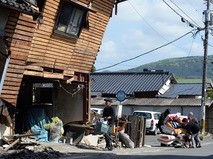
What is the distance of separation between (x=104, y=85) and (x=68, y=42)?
2999 centimetres

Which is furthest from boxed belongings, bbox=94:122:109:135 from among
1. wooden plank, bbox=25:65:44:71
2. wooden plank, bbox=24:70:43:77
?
wooden plank, bbox=25:65:44:71

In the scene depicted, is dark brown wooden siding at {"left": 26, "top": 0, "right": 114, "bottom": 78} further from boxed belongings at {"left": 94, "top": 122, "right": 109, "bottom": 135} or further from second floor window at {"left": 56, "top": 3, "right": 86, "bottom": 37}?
boxed belongings at {"left": 94, "top": 122, "right": 109, "bottom": 135}

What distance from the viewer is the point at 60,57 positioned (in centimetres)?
1711

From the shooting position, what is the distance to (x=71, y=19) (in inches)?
665

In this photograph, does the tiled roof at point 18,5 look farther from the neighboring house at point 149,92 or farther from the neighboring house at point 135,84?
the neighboring house at point 135,84

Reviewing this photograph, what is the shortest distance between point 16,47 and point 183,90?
3302 cm

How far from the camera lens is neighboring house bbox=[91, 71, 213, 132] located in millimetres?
37656

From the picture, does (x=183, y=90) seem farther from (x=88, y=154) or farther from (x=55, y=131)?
(x=88, y=154)

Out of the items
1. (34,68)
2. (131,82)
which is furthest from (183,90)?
(34,68)

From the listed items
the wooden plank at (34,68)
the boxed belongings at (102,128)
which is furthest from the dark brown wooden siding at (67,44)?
the boxed belongings at (102,128)

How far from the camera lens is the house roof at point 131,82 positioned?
44.1 metres

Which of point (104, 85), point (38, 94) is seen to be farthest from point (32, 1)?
point (104, 85)

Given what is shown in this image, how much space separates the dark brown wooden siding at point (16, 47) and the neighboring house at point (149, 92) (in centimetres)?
2300

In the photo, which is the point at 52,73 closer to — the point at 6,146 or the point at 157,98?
the point at 6,146
